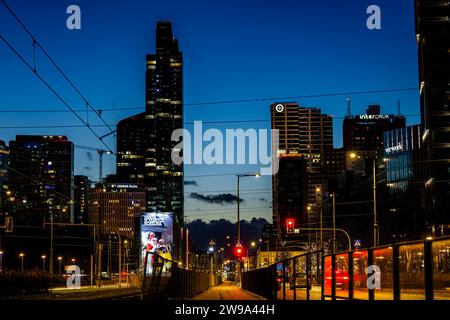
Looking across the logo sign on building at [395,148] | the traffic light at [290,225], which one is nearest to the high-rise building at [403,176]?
the logo sign on building at [395,148]

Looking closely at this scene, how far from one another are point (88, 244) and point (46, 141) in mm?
27431

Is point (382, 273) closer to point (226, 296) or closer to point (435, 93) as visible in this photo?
point (226, 296)

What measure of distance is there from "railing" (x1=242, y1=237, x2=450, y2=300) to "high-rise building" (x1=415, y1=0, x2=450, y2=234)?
9364 centimetres

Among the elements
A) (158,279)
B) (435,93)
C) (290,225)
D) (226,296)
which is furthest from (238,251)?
(435,93)

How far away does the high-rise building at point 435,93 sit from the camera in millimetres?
114250

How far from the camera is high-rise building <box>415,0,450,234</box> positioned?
114 meters

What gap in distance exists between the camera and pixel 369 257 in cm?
1555

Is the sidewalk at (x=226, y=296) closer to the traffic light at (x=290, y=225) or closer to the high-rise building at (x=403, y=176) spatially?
the traffic light at (x=290, y=225)

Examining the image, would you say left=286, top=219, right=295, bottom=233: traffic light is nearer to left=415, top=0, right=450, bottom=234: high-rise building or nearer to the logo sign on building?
left=415, top=0, right=450, bottom=234: high-rise building

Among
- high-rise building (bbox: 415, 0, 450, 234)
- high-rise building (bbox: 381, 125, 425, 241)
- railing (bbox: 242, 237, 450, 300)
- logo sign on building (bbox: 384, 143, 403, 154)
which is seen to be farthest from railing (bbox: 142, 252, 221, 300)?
logo sign on building (bbox: 384, 143, 403, 154)

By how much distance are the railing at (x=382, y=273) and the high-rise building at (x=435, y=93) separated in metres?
93.6

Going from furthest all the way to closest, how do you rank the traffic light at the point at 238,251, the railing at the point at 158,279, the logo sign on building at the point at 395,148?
the logo sign on building at the point at 395,148 < the traffic light at the point at 238,251 < the railing at the point at 158,279
